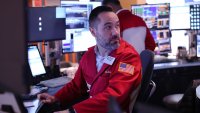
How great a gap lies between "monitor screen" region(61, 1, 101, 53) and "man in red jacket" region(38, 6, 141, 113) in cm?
119

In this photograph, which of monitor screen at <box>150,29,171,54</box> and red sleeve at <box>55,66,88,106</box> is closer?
red sleeve at <box>55,66,88,106</box>

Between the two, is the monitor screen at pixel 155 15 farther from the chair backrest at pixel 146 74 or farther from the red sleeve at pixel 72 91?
the red sleeve at pixel 72 91

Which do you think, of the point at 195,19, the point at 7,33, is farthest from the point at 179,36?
the point at 7,33

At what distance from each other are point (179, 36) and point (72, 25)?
6.18 ft

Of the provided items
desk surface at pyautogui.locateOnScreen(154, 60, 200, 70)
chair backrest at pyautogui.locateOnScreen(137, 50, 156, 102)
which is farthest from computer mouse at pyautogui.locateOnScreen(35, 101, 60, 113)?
desk surface at pyautogui.locateOnScreen(154, 60, 200, 70)

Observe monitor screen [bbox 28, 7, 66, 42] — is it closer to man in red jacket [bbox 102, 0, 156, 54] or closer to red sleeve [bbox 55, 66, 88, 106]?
red sleeve [bbox 55, 66, 88, 106]

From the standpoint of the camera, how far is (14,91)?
581mm

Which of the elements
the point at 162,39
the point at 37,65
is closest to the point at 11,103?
the point at 37,65

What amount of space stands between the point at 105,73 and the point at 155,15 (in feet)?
8.54

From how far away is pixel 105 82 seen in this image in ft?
6.12

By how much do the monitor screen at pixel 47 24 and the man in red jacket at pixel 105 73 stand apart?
0.76 meters

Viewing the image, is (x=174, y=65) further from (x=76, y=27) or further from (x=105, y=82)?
(x=105, y=82)

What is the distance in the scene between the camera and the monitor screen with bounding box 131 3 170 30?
14.0ft

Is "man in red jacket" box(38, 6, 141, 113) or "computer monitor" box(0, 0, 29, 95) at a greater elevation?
"computer monitor" box(0, 0, 29, 95)
